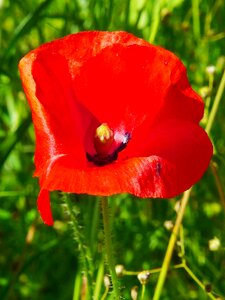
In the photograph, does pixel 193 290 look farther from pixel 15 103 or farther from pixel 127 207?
pixel 15 103

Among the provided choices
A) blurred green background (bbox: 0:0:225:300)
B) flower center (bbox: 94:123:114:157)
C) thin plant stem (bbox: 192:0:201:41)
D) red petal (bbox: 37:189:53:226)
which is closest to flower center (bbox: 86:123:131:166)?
flower center (bbox: 94:123:114:157)

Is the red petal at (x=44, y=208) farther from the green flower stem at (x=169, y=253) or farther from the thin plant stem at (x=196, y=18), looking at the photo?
the thin plant stem at (x=196, y=18)

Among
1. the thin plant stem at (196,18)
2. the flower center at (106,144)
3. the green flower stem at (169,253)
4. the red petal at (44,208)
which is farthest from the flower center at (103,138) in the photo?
the thin plant stem at (196,18)

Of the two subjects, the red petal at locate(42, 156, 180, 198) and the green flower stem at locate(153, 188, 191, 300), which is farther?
the green flower stem at locate(153, 188, 191, 300)

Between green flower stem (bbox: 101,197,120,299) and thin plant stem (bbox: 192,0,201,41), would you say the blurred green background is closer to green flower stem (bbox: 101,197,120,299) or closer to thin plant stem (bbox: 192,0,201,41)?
thin plant stem (bbox: 192,0,201,41)

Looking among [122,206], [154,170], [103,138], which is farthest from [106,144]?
[122,206]

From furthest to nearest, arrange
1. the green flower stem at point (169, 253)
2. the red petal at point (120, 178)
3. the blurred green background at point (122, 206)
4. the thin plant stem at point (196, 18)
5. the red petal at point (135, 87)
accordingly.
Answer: the thin plant stem at point (196, 18) < the blurred green background at point (122, 206) < the green flower stem at point (169, 253) < the red petal at point (135, 87) < the red petal at point (120, 178)

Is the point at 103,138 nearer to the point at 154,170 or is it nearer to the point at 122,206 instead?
the point at 154,170

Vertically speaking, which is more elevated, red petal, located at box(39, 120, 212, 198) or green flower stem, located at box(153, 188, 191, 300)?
red petal, located at box(39, 120, 212, 198)
